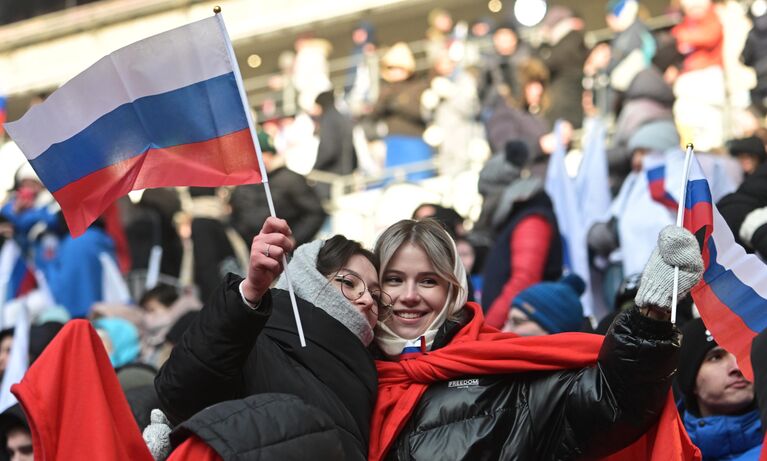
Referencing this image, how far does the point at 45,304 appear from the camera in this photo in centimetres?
1096

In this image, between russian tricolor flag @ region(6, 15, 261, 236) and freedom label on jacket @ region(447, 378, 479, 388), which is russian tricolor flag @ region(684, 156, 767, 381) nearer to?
freedom label on jacket @ region(447, 378, 479, 388)

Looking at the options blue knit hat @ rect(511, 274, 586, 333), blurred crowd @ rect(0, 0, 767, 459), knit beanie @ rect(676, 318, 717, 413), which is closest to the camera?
knit beanie @ rect(676, 318, 717, 413)

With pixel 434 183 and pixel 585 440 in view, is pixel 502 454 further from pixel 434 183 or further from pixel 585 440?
pixel 434 183

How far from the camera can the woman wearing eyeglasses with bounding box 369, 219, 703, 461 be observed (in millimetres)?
4441

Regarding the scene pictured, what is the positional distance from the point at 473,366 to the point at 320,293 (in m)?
0.53

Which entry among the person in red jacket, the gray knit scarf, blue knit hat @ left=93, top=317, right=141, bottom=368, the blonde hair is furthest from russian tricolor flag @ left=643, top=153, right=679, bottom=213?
the person in red jacket

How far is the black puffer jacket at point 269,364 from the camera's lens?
4.48 meters

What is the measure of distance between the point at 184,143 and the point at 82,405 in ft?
3.82

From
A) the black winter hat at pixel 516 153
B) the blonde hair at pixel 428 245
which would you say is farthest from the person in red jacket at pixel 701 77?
the blonde hair at pixel 428 245

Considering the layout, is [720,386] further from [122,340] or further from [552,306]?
[122,340]

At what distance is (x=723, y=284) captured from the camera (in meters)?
5.01

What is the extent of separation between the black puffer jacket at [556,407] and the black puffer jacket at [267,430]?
1275mm

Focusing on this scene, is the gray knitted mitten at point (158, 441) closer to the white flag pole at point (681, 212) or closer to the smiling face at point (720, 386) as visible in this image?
the white flag pole at point (681, 212)

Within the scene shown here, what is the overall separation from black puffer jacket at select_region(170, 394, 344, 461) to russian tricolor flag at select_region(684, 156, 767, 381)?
73.7 inches
